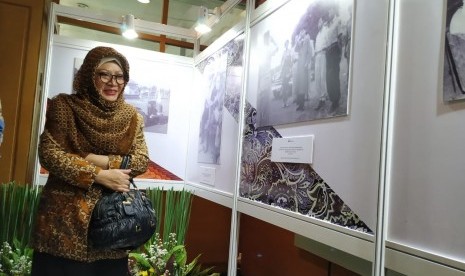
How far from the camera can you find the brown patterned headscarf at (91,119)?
1.75 meters

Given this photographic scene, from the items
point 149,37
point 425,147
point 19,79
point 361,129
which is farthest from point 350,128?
point 149,37

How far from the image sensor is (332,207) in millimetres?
1540

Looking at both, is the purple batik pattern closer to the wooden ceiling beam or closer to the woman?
the woman

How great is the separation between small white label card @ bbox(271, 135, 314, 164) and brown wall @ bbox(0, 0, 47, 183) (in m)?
2.17

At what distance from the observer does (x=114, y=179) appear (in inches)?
70.3

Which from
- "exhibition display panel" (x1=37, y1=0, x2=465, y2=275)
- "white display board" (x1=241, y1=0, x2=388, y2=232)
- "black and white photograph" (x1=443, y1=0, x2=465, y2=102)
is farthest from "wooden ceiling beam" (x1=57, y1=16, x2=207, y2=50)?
"black and white photograph" (x1=443, y1=0, x2=465, y2=102)

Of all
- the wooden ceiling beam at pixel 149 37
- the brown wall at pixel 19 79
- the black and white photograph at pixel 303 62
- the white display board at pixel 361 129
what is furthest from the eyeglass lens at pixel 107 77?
the wooden ceiling beam at pixel 149 37

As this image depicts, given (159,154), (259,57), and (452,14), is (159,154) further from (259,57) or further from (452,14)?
(452,14)

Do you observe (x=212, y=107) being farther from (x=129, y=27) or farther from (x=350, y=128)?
(x=350, y=128)

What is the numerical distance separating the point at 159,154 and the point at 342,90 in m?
2.22

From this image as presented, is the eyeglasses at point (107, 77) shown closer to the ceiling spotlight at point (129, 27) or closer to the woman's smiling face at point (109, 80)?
the woman's smiling face at point (109, 80)

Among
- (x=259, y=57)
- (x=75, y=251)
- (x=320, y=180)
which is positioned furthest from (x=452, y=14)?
(x=75, y=251)

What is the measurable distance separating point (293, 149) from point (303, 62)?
0.41 meters

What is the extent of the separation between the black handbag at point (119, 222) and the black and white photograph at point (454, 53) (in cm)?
129
